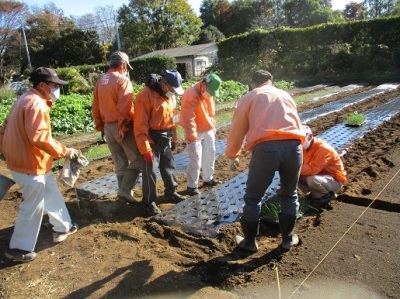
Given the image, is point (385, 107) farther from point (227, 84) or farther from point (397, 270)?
point (397, 270)

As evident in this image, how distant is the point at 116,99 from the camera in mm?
4293

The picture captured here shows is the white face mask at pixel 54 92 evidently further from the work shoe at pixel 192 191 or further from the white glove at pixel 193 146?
the work shoe at pixel 192 191

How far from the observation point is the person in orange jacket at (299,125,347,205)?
4.35 metres

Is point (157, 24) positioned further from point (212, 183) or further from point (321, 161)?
point (321, 161)

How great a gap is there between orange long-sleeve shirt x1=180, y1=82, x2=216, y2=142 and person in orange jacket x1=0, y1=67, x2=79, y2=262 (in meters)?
1.61

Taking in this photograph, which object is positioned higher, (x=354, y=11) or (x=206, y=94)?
(x=354, y=11)

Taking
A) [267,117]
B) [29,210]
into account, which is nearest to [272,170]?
[267,117]

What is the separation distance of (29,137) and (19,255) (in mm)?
1166

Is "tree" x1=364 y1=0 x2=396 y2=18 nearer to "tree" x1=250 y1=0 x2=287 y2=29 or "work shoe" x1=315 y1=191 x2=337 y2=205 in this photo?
"tree" x1=250 y1=0 x2=287 y2=29

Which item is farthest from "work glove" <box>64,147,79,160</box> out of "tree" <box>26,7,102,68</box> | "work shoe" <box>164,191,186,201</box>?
"tree" <box>26,7,102,68</box>

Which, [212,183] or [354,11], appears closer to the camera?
[212,183]

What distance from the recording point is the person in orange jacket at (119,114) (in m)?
4.23

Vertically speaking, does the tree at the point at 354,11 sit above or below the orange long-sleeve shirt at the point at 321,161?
above

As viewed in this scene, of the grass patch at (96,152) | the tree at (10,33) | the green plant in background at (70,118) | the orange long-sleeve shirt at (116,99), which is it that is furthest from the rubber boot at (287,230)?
the tree at (10,33)
